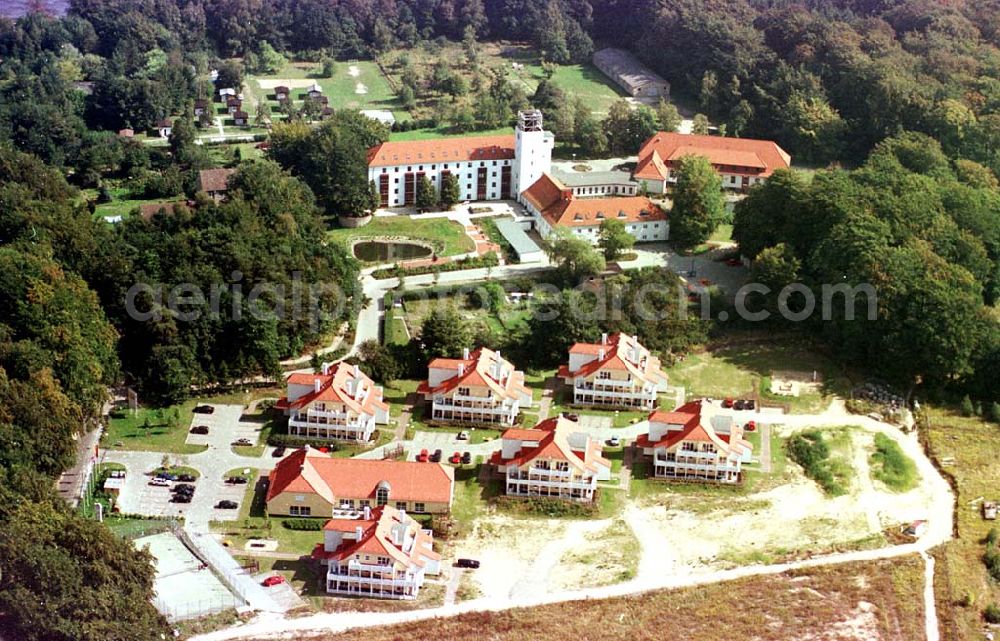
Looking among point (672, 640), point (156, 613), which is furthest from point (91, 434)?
point (672, 640)

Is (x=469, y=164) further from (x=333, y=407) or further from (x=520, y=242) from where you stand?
(x=333, y=407)

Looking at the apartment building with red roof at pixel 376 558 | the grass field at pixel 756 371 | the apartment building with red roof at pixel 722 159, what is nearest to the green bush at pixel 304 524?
the apartment building with red roof at pixel 376 558

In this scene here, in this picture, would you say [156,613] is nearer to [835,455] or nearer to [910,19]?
[835,455]

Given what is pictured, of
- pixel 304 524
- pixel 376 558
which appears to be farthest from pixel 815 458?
pixel 304 524

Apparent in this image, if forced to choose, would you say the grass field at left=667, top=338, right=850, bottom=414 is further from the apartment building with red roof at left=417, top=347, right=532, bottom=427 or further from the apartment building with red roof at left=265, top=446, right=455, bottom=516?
the apartment building with red roof at left=265, top=446, right=455, bottom=516

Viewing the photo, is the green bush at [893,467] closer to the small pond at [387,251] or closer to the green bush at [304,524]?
the green bush at [304,524]

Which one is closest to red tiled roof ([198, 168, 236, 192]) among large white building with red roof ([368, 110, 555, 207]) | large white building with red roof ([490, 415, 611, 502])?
large white building with red roof ([368, 110, 555, 207])
